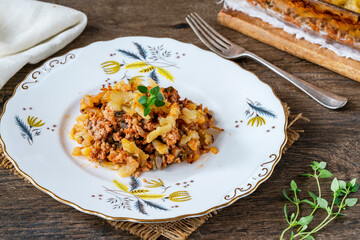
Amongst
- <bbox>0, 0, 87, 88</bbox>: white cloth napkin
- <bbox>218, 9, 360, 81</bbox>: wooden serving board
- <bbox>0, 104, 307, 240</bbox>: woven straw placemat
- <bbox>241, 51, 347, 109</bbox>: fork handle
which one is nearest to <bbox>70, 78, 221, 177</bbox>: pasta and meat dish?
<bbox>0, 104, 307, 240</bbox>: woven straw placemat

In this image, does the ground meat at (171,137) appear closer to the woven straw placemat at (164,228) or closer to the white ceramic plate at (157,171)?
the white ceramic plate at (157,171)

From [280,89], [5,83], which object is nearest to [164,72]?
[280,89]

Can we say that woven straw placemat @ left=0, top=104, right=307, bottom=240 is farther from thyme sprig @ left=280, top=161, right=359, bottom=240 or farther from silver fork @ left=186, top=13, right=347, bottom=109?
silver fork @ left=186, top=13, right=347, bottom=109

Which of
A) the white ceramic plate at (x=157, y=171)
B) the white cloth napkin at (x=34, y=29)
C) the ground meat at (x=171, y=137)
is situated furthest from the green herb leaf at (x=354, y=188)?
the white cloth napkin at (x=34, y=29)

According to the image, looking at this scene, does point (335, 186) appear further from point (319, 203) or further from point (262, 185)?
point (262, 185)

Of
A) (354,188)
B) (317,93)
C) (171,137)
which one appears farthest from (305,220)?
(317,93)

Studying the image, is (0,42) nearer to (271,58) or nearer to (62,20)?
(62,20)
